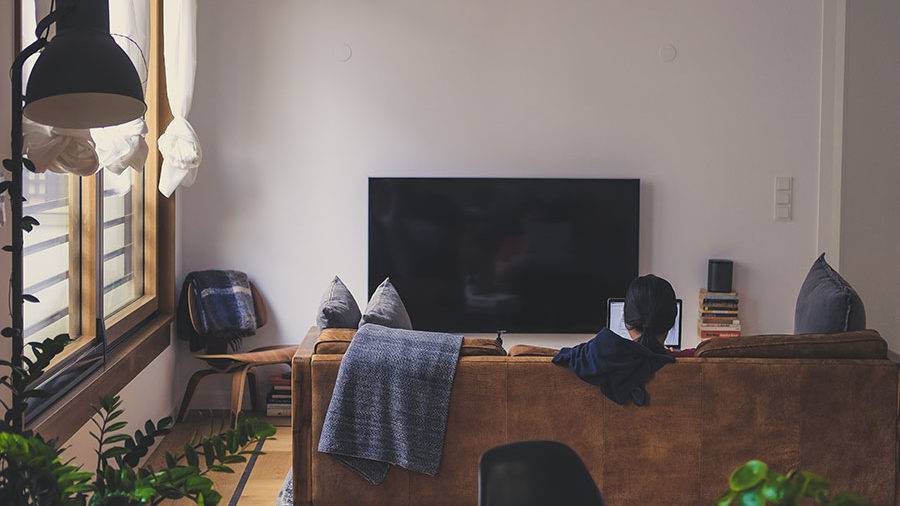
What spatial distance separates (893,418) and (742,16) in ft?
9.42

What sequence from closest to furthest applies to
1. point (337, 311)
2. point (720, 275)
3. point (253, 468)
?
point (337, 311), point (253, 468), point (720, 275)

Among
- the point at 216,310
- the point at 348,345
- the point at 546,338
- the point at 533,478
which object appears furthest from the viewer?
the point at 546,338

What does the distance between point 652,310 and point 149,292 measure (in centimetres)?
284

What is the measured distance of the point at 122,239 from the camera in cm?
440

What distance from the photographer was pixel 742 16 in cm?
524

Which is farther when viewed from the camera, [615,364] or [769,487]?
[615,364]

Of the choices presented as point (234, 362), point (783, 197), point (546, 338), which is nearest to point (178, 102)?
point (234, 362)

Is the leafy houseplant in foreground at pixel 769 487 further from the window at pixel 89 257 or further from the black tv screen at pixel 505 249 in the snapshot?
the black tv screen at pixel 505 249

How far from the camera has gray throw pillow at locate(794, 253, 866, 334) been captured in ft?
11.0

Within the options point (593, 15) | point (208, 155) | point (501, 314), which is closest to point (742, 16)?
point (593, 15)

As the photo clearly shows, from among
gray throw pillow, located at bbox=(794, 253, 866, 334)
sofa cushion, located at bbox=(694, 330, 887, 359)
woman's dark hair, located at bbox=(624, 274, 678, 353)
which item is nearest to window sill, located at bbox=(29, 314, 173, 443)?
woman's dark hair, located at bbox=(624, 274, 678, 353)

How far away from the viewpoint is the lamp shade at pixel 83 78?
1951 millimetres

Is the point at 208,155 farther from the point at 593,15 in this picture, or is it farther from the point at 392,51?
the point at 593,15

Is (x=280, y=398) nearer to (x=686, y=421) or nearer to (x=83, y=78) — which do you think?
(x=686, y=421)
